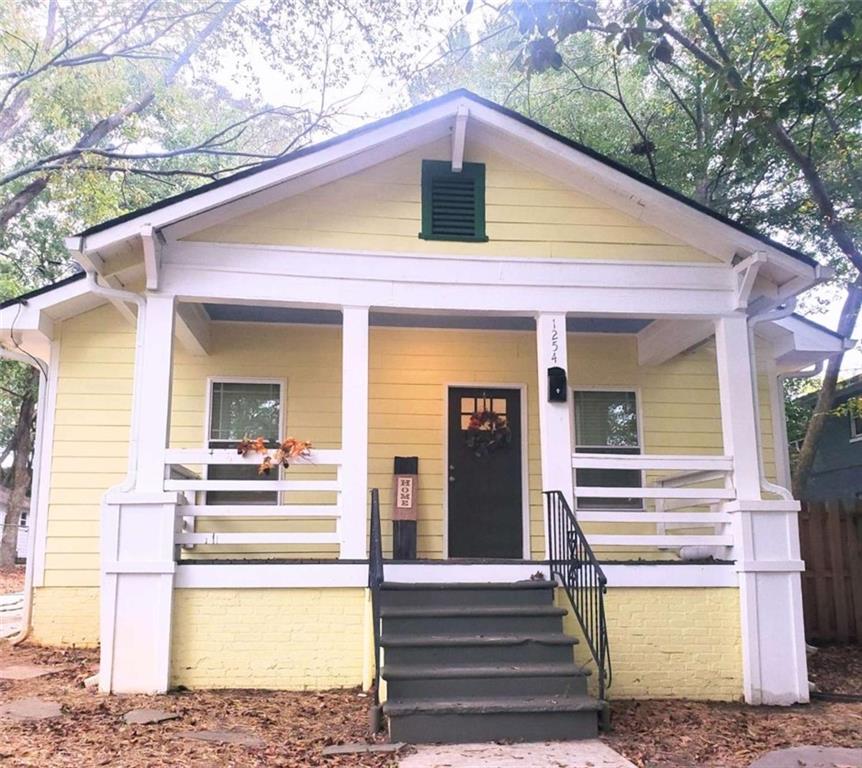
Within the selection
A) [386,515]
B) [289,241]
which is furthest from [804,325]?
[289,241]

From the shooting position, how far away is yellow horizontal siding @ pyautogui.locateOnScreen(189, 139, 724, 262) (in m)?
6.68

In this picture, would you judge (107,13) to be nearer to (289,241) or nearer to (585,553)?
(289,241)

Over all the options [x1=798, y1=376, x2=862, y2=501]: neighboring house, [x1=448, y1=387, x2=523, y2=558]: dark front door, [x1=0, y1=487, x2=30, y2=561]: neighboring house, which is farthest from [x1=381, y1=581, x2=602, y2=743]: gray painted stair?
[x1=0, y1=487, x2=30, y2=561]: neighboring house

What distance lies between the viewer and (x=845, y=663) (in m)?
7.62

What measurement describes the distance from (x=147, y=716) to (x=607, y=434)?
18.2 ft

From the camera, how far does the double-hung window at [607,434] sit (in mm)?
8625

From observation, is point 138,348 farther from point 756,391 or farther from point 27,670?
point 756,391

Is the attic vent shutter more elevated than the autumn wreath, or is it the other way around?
the attic vent shutter

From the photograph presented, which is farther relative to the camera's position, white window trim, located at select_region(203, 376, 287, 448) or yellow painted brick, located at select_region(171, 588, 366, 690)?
white window trim, located at select_region(203, 376, 287, 448)

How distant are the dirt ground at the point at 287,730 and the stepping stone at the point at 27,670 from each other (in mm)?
235

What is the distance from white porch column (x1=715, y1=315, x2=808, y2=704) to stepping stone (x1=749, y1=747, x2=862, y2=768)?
1422 millimetres

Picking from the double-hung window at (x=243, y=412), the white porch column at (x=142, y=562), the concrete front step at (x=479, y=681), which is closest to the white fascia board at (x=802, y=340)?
the concrete front step at (x=479, y=681)

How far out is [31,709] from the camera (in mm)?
5270

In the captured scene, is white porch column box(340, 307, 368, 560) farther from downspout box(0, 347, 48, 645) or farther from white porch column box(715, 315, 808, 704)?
downspout box(0, 347, 48, 645)
